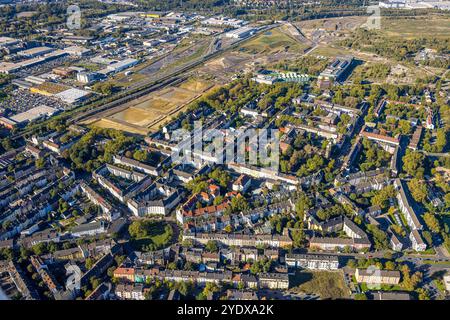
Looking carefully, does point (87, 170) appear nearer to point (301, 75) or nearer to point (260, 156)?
point (260, 156)

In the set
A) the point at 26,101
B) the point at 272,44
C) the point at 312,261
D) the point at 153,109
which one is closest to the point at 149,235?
the point at 312,261

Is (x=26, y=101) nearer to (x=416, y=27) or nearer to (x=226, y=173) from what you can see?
(x=226, y=173)

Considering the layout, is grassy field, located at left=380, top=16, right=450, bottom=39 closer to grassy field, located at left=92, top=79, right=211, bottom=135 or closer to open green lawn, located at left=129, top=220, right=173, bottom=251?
grassy field, located at left=92, top=79, right=211, bottom=135

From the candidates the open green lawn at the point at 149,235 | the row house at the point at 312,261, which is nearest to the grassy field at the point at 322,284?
the row house at the point at 312,261

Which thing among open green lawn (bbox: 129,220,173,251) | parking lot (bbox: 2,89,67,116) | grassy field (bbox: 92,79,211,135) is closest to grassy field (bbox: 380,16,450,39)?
grassy field (bbox: 92,79,211,135)

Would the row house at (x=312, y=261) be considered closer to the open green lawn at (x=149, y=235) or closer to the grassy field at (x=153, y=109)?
the open green lawn at (x=149, y=235)

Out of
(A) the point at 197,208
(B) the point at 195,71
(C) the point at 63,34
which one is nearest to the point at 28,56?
(C) the point at 63,34
